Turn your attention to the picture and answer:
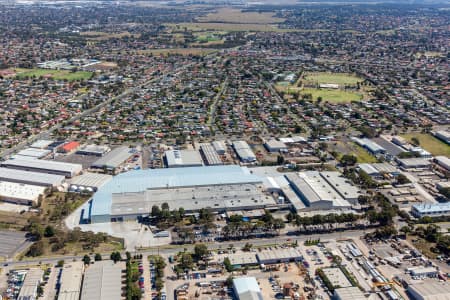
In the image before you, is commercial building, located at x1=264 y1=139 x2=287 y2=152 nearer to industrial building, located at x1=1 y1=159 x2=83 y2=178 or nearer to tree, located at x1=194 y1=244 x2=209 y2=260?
industrial building, located at x1=1 y1=159 x2=83 y2=178

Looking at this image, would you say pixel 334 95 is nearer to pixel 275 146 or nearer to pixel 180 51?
pixel 275 146

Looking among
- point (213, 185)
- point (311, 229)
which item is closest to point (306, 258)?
point (311, 229)

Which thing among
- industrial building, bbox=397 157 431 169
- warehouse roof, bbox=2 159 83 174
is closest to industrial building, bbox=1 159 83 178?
warehouse roof, bbox=2 159 83 174

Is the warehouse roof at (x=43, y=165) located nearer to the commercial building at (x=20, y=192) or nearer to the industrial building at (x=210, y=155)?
the commercial building at (x=20, y=192)

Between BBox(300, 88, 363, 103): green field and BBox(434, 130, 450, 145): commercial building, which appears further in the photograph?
BBox(300, 88, 363, 103): green field

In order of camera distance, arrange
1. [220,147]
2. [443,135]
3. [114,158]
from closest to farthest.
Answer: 1. [114,158]
2. [220,147]
3. [443,135]

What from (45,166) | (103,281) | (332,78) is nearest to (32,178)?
(45,166)
